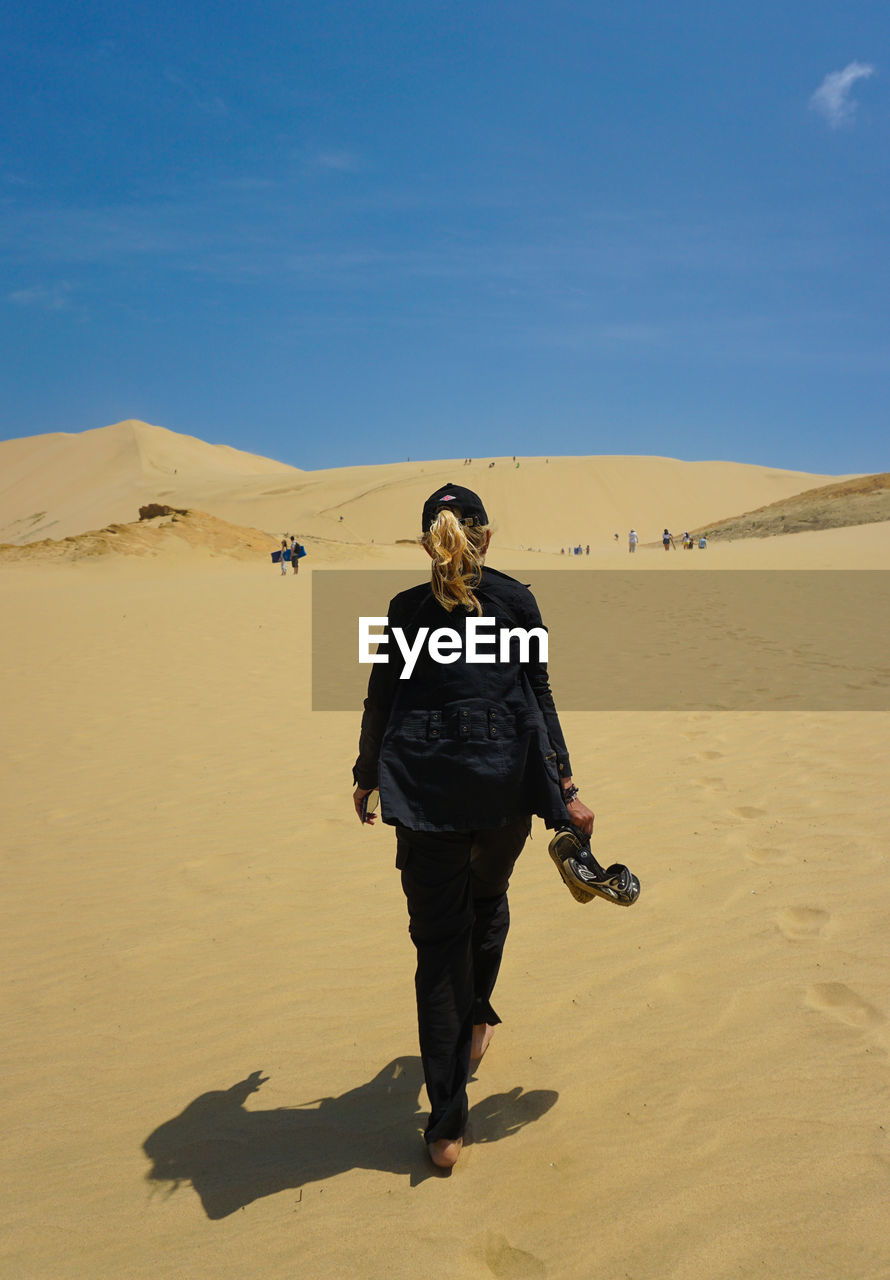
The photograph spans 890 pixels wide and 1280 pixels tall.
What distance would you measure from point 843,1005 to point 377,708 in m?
2.18

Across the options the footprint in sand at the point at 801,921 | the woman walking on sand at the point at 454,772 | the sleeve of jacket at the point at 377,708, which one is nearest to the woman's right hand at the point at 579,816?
the woman walking on sand at the point at 454,772

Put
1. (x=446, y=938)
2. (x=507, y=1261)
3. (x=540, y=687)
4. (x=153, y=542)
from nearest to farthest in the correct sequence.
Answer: (x=507, y=1261)
(x=446, y=938)
(x=540, y=687)
(x=153, y=542)

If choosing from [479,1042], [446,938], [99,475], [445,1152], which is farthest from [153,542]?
[99,475]

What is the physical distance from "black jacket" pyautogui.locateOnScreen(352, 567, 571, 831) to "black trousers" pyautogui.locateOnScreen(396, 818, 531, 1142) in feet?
0.30

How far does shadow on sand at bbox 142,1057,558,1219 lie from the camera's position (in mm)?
2537

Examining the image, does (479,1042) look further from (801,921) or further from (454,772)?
(801,921)

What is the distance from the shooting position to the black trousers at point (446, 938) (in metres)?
2.51

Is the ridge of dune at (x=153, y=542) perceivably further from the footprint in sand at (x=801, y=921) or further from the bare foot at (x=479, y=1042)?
the bare foot at (x=479, y=1042)

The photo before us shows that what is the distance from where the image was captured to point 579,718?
8406 millimetres

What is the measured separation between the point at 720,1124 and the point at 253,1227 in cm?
145

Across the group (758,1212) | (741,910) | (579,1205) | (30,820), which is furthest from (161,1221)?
(30,820)

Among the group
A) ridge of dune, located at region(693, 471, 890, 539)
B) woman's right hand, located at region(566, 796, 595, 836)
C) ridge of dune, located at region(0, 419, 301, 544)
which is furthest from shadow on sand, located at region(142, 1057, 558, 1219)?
ridge of dune, located at region(0, 419, 301, 544)

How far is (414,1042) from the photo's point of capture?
321 centimetres

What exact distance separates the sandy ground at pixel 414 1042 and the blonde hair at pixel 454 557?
5.71 feet
